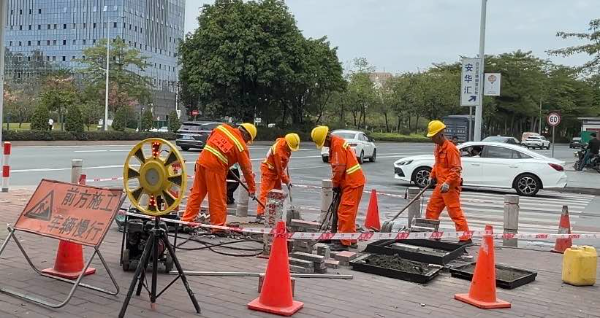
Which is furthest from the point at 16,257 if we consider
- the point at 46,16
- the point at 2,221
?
the point at 46,16

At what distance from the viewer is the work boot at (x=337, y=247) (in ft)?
24.3

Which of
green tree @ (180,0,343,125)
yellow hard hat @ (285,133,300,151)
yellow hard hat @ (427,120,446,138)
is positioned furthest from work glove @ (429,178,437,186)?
green tree @ (180,0,343,125)

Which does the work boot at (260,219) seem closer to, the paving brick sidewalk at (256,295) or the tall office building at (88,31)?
the paving brick sidewalk at (256,295)

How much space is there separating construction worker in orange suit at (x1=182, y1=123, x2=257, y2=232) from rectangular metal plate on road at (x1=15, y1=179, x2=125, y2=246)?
2.53m

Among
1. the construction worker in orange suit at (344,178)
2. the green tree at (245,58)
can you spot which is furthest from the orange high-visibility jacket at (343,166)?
the green tree at (245,58)

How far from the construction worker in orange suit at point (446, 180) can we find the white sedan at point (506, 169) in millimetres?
8113

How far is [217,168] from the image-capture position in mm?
7551

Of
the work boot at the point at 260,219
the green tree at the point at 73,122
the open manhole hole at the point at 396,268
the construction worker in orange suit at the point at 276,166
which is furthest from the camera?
the green tree at the point at 73,122

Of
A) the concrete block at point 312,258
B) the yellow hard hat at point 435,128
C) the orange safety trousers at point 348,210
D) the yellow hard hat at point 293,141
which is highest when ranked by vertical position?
the yellow hard hat at point 435,128

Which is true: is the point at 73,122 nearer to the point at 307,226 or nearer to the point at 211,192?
the point at 211,192

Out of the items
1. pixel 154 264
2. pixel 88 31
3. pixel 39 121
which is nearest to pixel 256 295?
pixel 154 264

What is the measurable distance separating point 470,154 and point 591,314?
37.7 feet

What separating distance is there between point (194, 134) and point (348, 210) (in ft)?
70.5

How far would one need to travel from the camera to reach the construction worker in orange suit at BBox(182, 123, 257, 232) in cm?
755
